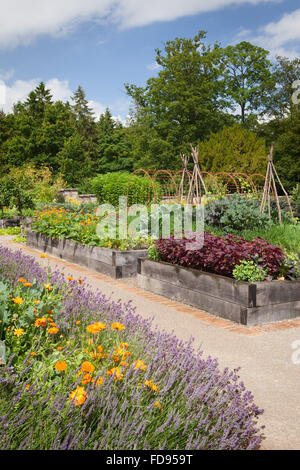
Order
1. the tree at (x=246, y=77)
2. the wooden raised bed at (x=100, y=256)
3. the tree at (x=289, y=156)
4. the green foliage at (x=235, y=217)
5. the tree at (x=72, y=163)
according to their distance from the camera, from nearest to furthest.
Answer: the wooden raised bed at (x=100, y=256)
the green foliage at (x=235, y=217)
the tree at (x=289, y=156)
the tree at (x=246, y=77)
the tree at (x=72, y=163)

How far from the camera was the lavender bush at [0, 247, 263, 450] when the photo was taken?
1836 mm

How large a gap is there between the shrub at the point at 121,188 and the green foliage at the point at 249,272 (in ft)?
40.4

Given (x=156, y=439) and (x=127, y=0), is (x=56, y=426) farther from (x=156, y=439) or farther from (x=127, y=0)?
(x=127, y=0)

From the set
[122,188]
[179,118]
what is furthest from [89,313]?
[179,118]

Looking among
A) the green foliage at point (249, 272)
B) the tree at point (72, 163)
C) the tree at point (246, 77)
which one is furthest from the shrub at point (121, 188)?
the tree at point (246, 77)

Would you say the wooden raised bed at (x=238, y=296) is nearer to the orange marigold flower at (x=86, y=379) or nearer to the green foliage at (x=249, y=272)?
the green foliage at (x=249, y=272)

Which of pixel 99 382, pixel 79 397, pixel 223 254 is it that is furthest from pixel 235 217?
pixel 79 397

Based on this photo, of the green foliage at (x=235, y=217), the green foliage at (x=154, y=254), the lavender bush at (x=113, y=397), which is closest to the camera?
the lavender bush at (x=113, y=397)

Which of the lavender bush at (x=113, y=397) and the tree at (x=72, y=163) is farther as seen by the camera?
the tree at (x=72, y=163)

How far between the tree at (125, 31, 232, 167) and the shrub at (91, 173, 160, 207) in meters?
9.54

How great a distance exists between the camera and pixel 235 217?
8.36 m

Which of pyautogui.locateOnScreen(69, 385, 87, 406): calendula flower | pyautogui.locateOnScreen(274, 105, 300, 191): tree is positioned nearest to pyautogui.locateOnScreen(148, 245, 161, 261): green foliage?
pyautogui.locateOnScreen(69, 385, 87, 406): calendula flower

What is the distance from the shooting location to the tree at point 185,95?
2892 centimetres

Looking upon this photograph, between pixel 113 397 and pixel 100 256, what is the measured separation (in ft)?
19.2
